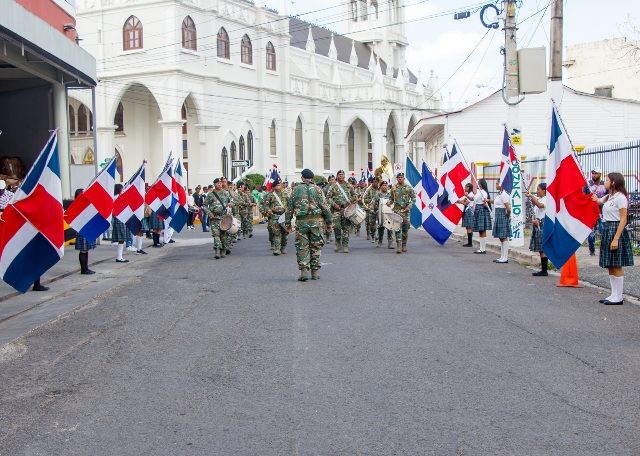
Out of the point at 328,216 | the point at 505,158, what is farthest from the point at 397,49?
the point at 328,216

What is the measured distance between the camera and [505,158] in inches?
723

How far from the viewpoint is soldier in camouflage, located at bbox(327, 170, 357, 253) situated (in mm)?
18812

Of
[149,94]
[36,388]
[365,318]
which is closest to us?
[36,388]

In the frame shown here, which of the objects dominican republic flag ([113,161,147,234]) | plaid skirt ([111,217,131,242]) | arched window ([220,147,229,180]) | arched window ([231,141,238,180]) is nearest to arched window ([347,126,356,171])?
arched window ([231,141,238,180])

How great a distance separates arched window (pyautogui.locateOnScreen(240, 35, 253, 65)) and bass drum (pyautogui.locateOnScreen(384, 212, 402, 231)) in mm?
34978

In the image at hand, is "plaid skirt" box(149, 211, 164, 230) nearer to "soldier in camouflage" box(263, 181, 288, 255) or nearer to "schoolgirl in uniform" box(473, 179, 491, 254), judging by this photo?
"soldier in camouflage" box(263, 181, 288, 255)

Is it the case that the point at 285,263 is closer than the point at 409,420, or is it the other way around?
the point at 409,420

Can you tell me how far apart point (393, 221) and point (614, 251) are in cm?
850

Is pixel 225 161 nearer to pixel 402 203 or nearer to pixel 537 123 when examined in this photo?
pixel 537 123

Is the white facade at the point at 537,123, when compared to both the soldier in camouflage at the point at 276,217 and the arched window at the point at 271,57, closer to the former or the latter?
the soldier in camouflage at the point at 276,217

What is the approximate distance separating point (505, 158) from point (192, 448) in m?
14.8

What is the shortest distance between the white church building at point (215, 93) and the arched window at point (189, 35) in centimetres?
6

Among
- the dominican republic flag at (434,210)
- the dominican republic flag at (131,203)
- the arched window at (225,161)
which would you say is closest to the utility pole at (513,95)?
the dominican republic flag at (434,210)

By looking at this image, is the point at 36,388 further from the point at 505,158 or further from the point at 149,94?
the point at 149,94
